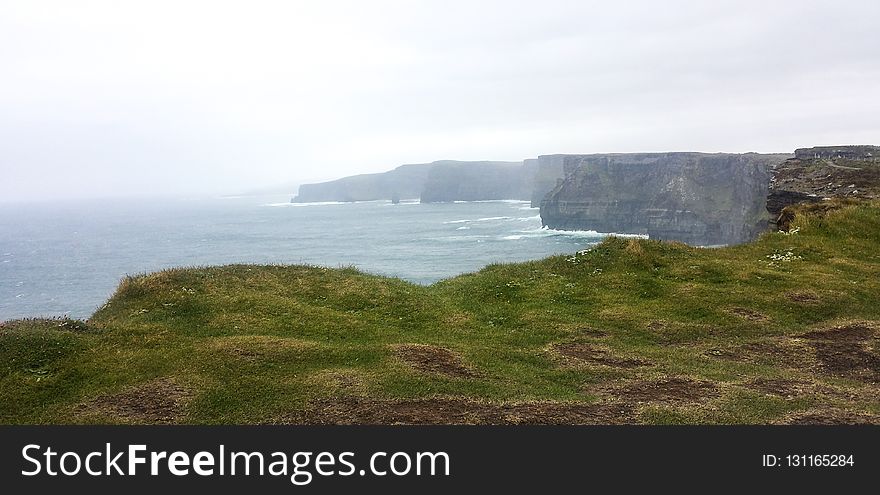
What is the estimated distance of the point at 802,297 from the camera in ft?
78.8

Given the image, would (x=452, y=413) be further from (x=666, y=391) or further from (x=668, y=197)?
(x=668, y=197)

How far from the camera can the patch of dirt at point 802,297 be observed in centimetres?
2362

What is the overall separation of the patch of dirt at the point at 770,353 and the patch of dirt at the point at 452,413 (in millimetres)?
6912

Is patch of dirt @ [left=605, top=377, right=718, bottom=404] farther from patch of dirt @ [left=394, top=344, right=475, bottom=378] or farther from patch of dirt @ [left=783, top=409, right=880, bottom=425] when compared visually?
patch of dirt @ [left=394, top=344, right=475, bottom=378]

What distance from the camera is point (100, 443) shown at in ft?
35.5

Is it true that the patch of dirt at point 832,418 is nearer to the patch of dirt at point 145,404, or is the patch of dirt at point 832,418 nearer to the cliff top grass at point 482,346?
the cliff top grass at point 482,346

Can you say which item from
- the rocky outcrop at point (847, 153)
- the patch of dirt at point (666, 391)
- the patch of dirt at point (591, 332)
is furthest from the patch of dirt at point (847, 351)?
the rocky outcrop at point (847, 153)

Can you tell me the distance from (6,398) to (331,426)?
856 centimetres

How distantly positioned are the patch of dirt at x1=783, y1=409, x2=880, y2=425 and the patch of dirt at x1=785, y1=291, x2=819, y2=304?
11.5m

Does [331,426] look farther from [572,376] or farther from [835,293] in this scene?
[835,293]

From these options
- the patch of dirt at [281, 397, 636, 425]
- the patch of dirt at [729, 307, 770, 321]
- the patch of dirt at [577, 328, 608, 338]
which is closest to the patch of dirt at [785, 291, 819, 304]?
the patch of dirt at [729, 307, 770, 321]

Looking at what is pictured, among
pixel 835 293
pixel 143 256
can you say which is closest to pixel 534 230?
pixel 143 256

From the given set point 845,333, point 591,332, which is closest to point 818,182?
point 845,333

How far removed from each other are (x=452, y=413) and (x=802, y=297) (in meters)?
18.2
